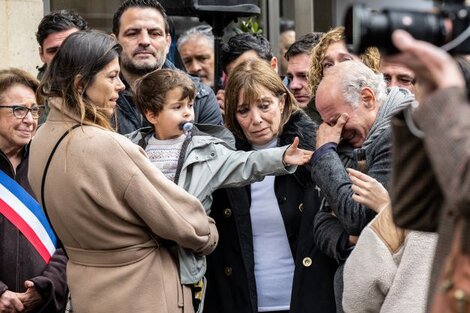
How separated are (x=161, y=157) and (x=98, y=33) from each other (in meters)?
0.66

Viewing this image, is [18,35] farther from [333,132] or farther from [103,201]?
[333,132]

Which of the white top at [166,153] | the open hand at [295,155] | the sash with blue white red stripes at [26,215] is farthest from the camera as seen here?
the sash with blue white red stripes at [26,215]

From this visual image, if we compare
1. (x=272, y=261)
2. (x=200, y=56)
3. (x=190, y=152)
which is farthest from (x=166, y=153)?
(x=200, y=56)

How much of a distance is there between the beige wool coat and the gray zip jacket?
0.33 ft

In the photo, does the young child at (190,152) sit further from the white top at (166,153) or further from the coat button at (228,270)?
the coat button at (228,270)

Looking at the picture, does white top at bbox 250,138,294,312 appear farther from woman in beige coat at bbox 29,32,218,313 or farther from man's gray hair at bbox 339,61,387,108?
man's gray hair at bbox 339,61,387,108

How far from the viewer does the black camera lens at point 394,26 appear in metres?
2.55

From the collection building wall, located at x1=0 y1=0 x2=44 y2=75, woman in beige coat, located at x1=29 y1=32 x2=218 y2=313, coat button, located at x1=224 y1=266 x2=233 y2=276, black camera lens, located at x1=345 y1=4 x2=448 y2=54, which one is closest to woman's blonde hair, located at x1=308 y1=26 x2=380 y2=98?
coat button, located at x1=224 y1=266 x2=233 y2=276

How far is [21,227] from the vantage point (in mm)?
5688

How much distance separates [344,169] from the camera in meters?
5.02

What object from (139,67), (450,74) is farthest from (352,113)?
(450,74)

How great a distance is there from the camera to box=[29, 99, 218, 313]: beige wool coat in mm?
4910

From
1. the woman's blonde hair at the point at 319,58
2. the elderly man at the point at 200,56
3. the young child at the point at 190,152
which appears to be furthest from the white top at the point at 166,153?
the elderly man at the point at 200,56

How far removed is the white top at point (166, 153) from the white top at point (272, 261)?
470 millimetres
